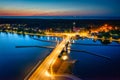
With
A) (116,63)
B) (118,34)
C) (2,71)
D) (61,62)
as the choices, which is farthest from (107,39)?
(2,71)

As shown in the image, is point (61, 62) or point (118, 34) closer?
point (61, 62)

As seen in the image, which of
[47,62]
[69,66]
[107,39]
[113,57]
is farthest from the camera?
[107,39]

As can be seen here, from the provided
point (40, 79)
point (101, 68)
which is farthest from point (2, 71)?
point (101, 68)

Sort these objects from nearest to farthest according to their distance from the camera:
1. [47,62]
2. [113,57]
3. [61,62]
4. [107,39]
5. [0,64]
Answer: [47,62] < [61,62] < [0,64] < [113,57] < [107,39]

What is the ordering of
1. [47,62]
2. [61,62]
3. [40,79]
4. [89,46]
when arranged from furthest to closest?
[89,46] → [61,62] → [47,62] → [40,79]

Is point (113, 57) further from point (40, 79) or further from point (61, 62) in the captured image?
point (40, 79)

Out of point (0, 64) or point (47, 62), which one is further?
point (0, 64)

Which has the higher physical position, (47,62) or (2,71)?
(47,62)

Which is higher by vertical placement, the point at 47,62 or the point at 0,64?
the point at 47,62

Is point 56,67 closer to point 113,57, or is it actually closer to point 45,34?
point 113,57
